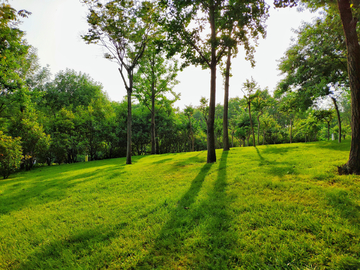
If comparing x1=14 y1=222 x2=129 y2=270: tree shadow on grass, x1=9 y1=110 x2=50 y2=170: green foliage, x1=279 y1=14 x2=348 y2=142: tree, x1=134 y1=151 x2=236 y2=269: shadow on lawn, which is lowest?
x1=14 y1=222 x2=129 y2=270: tree shadow on grass

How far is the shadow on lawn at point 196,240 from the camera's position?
254 cm

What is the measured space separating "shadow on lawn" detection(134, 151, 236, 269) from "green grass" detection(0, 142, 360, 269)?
2 cm

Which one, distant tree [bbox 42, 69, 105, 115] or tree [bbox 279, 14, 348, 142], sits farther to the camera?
distant tree [bbox 42, 69, 105, 115]

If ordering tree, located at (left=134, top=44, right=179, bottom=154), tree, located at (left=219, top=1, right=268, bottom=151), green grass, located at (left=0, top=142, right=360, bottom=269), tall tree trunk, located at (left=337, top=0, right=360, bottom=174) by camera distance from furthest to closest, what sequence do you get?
tree, located at (left=134, top=44, right=179, bottom=154)
tree, located at (left=219, top=1, right=268, bottom=151)
tall tree trunk, located at (left=337, top=0, right=360, bottom=174)
green grass, located at (left=0, top=142, right=360, bottom=269)

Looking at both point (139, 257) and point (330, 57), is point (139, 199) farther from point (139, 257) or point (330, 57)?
point (330, 57)

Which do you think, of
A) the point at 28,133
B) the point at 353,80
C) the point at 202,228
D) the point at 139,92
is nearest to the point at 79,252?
the point at 202,228

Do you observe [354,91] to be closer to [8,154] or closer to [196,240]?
[196,240]

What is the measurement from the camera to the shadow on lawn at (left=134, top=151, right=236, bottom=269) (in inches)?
99.9

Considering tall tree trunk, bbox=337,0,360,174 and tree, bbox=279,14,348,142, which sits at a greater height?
tree, bbox=279,14,348,142

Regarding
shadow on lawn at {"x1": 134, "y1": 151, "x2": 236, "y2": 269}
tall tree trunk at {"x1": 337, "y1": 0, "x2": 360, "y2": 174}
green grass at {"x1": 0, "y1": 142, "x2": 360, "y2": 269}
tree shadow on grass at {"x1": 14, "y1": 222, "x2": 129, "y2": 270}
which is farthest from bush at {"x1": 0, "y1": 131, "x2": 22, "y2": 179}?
tall tree trunk at {"x1": 337, "y1": 0, "x2": 360, "y2": 174}

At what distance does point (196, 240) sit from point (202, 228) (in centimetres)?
42

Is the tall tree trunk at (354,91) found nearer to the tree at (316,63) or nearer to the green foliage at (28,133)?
the tree at (316,63)

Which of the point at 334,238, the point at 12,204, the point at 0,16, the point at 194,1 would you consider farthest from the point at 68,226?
the point at 194,1

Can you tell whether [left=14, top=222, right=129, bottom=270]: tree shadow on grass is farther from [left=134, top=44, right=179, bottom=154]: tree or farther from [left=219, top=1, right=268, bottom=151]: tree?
[left=134, top=44, right=179, bottom=154]: tree
